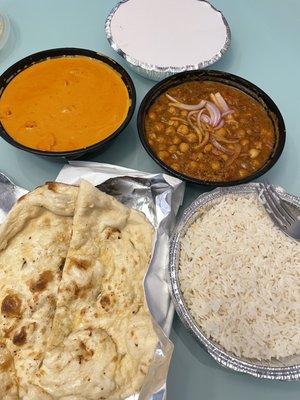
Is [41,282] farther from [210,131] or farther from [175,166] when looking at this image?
[210,131]

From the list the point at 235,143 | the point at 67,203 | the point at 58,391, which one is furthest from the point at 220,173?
the point at 58,391

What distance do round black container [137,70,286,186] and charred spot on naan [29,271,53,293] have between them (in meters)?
0.70

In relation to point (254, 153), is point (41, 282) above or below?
below

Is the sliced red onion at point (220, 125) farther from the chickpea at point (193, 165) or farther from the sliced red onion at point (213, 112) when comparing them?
the chickpea at point (193, 165)

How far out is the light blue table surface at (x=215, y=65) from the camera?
2197 mm

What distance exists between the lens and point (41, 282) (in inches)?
62.7

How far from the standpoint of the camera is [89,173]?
1.98 metres

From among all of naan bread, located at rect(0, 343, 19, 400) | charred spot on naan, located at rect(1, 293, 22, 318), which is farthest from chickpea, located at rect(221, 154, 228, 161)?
naan bread, located at rect(0, 343, 19, 400)

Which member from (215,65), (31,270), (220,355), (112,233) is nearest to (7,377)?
(31,270)

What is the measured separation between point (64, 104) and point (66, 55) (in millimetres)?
325

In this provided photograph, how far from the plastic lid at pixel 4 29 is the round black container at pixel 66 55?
0.44 meters

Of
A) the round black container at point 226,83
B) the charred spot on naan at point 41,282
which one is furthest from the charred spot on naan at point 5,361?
the round black container at point 226,83

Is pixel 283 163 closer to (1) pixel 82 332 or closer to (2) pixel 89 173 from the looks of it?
(2) pixel 89 173

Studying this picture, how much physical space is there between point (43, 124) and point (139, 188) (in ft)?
1.91
